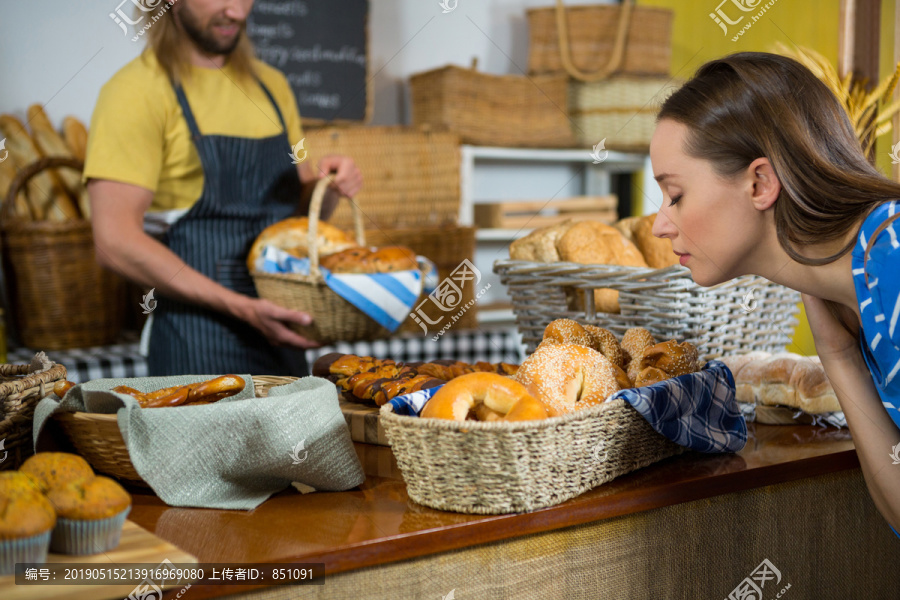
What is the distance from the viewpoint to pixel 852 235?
3.43ft

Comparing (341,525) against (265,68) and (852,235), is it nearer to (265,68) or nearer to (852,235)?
(852,235)

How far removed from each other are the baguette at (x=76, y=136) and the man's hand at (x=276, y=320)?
1.38 meters

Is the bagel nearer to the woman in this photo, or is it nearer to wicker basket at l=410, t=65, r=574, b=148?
the woman

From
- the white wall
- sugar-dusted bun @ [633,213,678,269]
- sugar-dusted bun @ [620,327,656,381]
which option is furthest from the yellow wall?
sugar-dusted bun @ [620,327,656,381]

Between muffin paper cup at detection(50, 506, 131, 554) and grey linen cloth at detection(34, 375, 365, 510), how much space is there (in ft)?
0.57

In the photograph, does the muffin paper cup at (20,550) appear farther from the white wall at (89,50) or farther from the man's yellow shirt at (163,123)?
the white wall at (89,50)

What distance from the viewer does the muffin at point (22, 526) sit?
742mm

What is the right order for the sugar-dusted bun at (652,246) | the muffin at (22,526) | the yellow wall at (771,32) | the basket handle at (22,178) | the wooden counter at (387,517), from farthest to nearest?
the yellow wall at (771,32)
the basket handle at (22,178)
the sugar-dusted bun at (652,246)
the wooden counter at (387,517)
the muffin at (22,526)

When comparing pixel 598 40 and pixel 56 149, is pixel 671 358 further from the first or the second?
pixel 598 40

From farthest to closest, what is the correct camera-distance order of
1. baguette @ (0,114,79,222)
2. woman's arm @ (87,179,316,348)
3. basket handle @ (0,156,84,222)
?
baguette @ (0,114,79,222) → basket handle @ (0,156,84,222) → woman's arm @ (87,179,316,348)

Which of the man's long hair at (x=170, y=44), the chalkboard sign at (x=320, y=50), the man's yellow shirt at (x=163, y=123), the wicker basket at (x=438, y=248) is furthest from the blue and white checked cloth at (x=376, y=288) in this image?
the chalkboard sign at (x=320, y=50)

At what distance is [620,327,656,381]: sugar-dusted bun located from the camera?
1.27m

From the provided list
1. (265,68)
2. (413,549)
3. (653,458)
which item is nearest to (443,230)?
(265,68)

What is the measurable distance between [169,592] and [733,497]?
79cm
